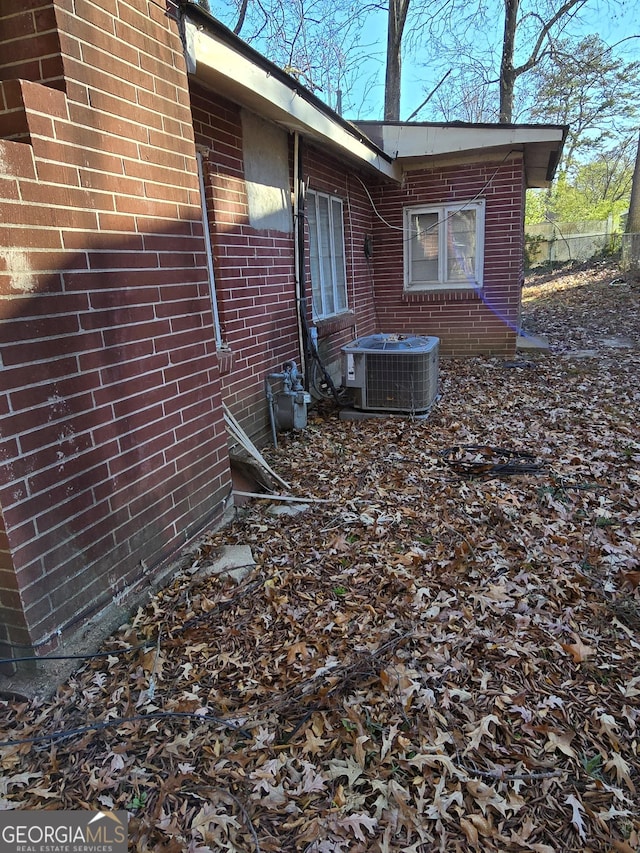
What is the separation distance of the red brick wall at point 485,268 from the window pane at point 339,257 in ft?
5.10

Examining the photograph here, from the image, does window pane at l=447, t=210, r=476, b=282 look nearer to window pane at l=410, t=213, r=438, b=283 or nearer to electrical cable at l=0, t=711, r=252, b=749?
window pane at l=410, t=213, r=438, b=283

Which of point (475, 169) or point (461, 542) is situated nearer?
point (461, 542)

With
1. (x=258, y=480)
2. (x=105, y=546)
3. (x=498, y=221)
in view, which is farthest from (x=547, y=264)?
(x=105, y=546)

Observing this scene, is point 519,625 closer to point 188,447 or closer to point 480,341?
point 188,447

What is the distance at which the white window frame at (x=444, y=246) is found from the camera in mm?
8477

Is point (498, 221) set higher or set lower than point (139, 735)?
higher

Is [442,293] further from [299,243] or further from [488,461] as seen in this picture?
[488,461]

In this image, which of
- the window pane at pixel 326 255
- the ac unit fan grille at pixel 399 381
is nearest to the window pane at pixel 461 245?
the window pane at pixel 326 255

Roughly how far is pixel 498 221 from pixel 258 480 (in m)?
6.67

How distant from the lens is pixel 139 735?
79.1 inches

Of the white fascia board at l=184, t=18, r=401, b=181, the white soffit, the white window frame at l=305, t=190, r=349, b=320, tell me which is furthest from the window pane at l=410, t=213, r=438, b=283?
the white fascia board at l=184, t=18, r=401, b=181

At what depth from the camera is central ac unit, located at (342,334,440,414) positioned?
553 cm

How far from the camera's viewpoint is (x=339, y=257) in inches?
303

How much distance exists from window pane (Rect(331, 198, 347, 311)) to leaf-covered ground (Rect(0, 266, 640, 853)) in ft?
14.5
